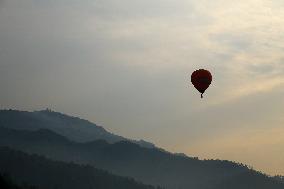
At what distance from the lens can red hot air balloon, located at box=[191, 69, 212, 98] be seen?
318 ft

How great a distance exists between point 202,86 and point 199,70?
3.77m

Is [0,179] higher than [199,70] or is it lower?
lower

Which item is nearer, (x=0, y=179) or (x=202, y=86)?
(x=202, y=86)

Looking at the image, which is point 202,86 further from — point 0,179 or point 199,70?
point 0,179

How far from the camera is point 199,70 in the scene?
9894cm

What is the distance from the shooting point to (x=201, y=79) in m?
97.6

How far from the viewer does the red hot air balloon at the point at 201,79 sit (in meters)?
97.1

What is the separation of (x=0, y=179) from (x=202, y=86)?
52109 millimetres

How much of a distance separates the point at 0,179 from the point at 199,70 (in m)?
52.6

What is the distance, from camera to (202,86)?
9700cm

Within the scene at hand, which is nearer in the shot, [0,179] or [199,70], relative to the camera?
[199,70]

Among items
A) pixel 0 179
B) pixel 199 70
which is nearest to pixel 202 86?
pixel 199 70
